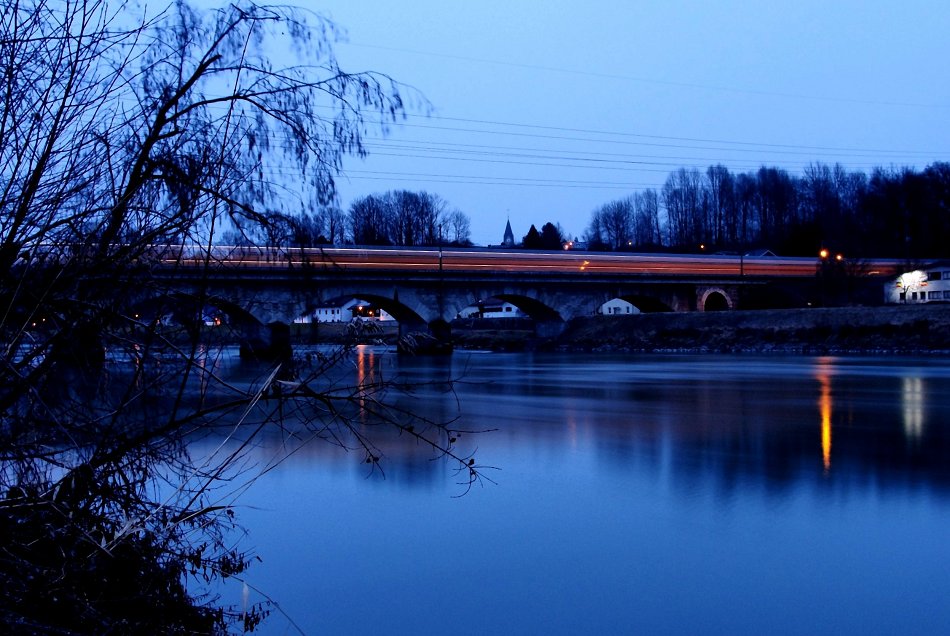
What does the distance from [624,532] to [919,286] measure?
54193mm

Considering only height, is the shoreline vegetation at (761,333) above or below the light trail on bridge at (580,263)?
below

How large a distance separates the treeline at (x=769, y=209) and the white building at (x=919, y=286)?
22519mm

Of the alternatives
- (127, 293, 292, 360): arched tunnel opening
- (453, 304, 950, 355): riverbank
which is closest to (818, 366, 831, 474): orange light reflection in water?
(127, 293, 292, 360): arched tunnel opening

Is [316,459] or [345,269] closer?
[345,269]

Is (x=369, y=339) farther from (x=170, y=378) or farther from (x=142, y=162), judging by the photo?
(x=142, y=162)

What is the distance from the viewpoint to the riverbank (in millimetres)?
38469

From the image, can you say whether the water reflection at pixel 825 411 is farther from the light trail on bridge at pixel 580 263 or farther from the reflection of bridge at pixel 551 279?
the light trail on bridge at pixel 580 263

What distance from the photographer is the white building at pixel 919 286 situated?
2202 inches

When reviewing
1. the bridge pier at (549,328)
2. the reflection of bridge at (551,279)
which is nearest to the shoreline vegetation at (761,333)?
the bridge pier at (549,328)

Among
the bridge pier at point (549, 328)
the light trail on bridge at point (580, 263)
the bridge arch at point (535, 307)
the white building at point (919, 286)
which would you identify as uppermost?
the light trail on bridge at point (580, 263)

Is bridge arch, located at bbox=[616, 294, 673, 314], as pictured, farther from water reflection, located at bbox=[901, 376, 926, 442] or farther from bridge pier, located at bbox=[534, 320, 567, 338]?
water reflection, located at bbox=[901, 376, 926, 442]

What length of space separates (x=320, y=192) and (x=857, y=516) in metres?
6.18

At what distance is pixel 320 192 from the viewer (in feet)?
13.9

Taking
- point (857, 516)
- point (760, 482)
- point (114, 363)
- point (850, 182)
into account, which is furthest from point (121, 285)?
point (850, 182)
